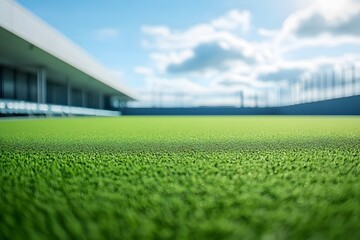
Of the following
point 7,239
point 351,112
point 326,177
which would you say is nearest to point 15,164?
point 7,239

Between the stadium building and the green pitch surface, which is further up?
the stadium building

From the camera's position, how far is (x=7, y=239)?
62 cm

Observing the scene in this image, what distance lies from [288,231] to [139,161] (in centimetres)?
102

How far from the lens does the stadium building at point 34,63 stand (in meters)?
9.86

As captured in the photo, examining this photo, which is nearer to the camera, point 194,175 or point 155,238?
point 155,238

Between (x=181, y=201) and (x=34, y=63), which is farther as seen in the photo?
(x=34, y=63)

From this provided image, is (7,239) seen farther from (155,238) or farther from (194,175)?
(194,175)

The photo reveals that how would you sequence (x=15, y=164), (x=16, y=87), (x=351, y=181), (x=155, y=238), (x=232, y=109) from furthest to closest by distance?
(x=232, y=109) → (x=16, y=87) → (x=15, y=164) → (x=351, y=181) → (x=155, y=238)

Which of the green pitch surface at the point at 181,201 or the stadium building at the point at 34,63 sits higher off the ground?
the stadium building at the point at 34,63

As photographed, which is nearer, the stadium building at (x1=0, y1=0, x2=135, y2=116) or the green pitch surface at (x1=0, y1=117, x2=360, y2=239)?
the green pitch surface at (x1=0, y1=117, x2=360, y2=239)

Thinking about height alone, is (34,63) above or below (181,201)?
above

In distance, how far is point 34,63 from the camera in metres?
15.3

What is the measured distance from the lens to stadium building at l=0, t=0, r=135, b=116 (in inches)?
388

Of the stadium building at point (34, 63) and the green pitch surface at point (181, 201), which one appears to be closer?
the green pitch surface at point (181, 201)
